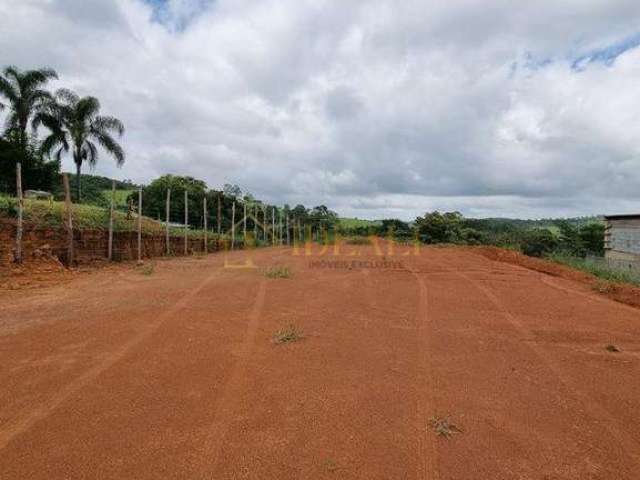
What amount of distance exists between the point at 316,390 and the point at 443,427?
107 centimetres

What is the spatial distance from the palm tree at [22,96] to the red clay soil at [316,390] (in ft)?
70.3

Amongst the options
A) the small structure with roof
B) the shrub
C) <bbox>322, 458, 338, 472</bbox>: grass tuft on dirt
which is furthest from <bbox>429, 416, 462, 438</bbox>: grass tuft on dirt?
the shrub

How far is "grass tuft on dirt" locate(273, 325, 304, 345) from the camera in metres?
4.80

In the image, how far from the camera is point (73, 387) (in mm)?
3527

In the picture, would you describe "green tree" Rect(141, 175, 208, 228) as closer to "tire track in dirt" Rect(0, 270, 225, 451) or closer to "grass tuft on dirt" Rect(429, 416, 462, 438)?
"tire track in dirt" Rect(0, 270, 225, 451)

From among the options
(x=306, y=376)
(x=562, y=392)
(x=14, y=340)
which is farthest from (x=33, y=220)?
(x=562, y=392)

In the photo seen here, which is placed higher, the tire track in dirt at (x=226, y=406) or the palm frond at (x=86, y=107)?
the palm frond at (x=86, y=107)

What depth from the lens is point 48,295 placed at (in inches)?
288

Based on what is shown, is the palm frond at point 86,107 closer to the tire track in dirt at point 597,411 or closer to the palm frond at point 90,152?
the palm frond at point 90,152

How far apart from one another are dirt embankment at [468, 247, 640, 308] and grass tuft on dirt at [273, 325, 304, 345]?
19.4 ft

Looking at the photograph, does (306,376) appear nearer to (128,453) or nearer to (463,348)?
(128,453)

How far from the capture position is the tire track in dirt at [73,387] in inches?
113

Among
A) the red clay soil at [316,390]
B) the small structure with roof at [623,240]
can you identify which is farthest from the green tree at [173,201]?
the red clay soil at [316,390]

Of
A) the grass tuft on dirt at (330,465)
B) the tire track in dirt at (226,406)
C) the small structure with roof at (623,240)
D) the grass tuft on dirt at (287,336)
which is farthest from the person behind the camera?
the small structure with roof at (623,240)
